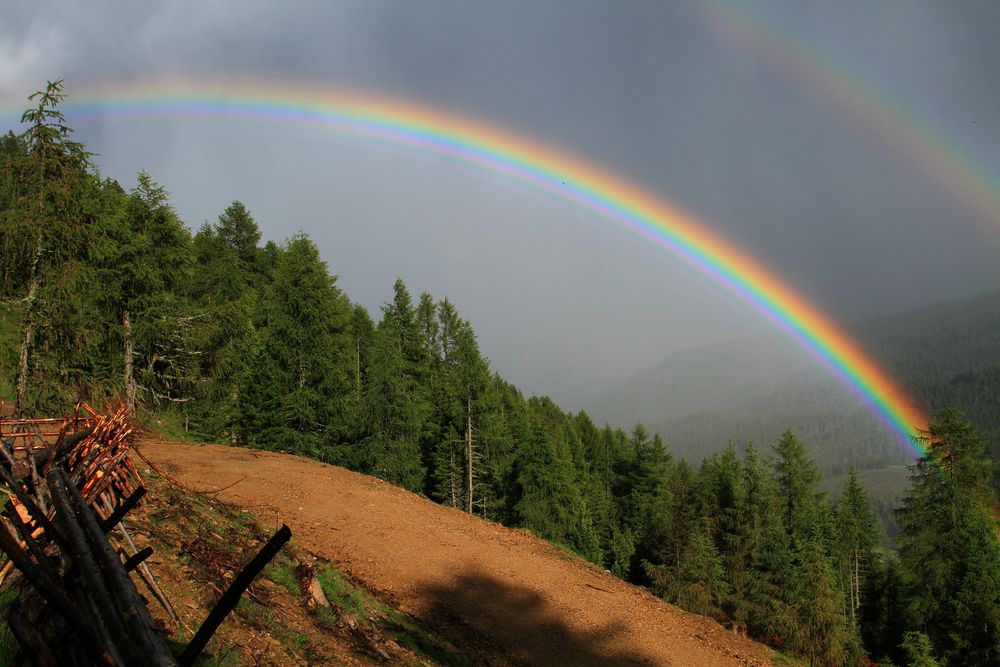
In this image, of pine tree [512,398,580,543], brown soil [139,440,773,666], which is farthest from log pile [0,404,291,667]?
pine tree [512,398,580,543]

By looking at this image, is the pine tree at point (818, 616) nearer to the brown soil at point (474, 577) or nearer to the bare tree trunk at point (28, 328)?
the brown soil at point (474, 577)

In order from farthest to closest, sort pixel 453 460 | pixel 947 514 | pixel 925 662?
pixel 453 460
pixel 947 514
pixel 925 662

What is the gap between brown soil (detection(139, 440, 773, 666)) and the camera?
12.4m

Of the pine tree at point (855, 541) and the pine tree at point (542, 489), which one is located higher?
the pine tree at point (542, 489)

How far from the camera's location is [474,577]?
14.5 metres

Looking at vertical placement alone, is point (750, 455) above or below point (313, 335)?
below

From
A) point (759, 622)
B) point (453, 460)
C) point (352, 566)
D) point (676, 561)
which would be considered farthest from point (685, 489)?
point (352, 566)

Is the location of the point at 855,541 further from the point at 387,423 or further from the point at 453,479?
the point at 387,423

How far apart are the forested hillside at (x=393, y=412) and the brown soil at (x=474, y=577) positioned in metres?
5.10

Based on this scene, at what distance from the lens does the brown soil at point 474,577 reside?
1241 cm

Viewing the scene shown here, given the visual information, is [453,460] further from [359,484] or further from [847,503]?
[847,503]

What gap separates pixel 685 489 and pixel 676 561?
41.3ft

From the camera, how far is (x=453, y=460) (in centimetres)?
3603

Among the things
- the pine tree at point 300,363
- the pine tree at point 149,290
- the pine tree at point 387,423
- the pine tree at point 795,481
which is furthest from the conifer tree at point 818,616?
the pine tree at point 149,290
